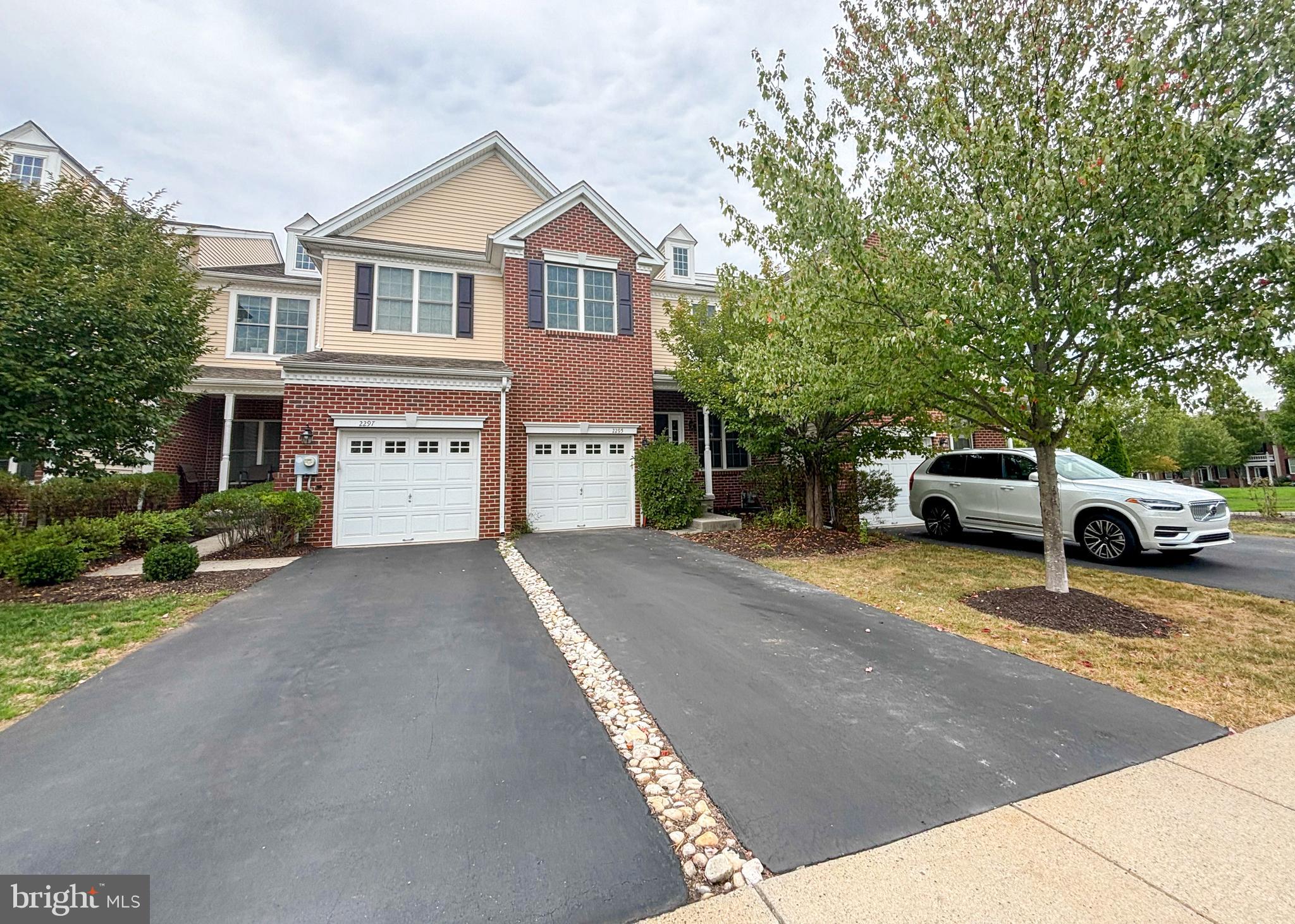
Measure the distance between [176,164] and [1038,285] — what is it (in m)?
19.7

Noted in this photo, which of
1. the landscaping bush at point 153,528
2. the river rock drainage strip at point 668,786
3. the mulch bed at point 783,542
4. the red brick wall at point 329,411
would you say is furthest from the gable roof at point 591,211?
the river rock drainage strip at point 668,786

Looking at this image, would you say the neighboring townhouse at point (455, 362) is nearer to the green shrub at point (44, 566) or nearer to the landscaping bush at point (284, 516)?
the landscaping bush at point (284, 516)

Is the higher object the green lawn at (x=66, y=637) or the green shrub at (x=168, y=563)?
the green shrub at (x=168, y=563)

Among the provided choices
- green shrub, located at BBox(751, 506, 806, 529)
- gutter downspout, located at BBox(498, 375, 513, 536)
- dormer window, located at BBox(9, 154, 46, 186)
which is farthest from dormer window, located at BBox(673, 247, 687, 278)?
dormer window, located at BBox(9, 154, 46, 186)

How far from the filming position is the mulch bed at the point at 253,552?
320 inches

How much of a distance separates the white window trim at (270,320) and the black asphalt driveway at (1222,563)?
16.1 m

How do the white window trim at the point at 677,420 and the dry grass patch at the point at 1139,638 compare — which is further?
the white window trim at the point at 677,420

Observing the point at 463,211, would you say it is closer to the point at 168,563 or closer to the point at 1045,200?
the point at 168,563

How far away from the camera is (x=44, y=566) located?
6.30 meters

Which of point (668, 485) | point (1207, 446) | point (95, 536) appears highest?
point (1207, 446)

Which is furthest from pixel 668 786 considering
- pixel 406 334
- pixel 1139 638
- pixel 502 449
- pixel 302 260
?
pixel 302 260

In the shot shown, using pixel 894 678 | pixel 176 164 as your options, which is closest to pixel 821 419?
pixel 894 678

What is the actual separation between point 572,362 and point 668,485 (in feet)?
11.5

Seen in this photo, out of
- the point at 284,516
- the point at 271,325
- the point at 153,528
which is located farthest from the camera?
the point at 271,325
